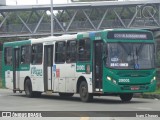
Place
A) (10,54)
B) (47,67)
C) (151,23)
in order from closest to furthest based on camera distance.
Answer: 1. (47,67)
2. (10,54)
3. (151,23)

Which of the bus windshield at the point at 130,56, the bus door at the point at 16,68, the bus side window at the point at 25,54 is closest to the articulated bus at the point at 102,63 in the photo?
the bus windshield at the point at 130,56

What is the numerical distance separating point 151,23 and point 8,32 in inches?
907

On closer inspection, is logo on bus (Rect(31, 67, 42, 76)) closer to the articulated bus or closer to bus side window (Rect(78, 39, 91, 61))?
the articulated bus

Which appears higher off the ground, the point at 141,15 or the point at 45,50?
the point at 141,15

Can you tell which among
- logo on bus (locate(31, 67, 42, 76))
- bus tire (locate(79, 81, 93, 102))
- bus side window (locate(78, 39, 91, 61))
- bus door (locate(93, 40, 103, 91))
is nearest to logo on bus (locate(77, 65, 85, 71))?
bus side window (locate(78, 39, 91, 61))

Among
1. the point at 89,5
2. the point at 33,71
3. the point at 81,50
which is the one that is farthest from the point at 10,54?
the point at 89,5

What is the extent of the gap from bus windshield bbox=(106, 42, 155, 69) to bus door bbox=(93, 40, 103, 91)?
1.69ft

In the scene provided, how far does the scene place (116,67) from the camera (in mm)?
20094

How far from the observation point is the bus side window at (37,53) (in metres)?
25.4

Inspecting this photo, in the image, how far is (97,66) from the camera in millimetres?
20609

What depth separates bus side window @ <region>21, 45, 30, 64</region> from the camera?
27.0m

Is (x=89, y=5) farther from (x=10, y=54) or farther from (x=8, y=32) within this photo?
(x=10, y=54)

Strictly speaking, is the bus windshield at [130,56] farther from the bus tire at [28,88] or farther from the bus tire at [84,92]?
the bus tire at [28,88]

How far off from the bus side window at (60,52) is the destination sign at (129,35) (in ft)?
11.4
